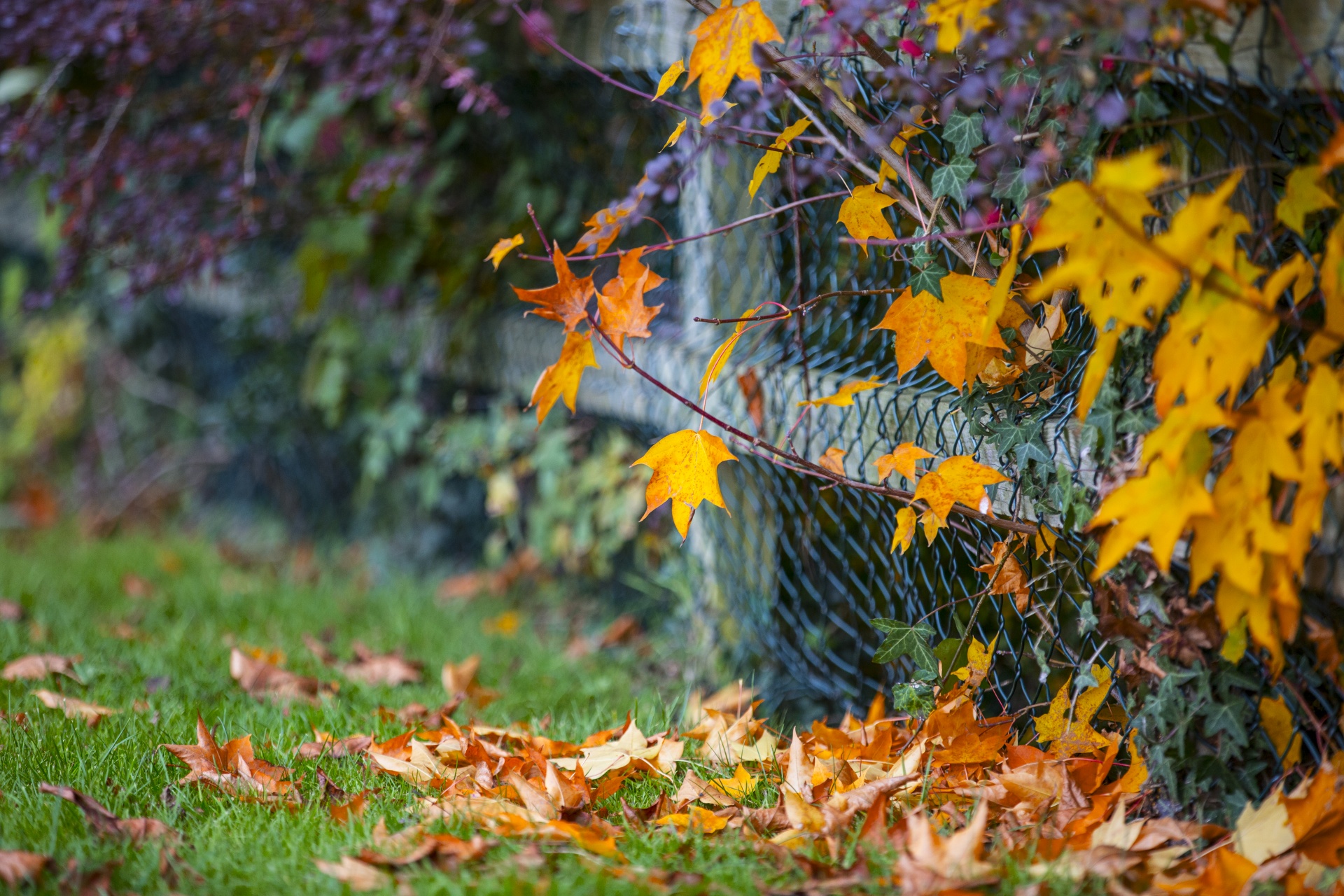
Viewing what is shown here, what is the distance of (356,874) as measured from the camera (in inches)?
A: 49.6

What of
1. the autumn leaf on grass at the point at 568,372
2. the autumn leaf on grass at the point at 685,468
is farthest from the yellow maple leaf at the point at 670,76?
the autumn leaf on grass at the point at 685,468

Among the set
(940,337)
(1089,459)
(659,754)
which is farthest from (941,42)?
(659,754)

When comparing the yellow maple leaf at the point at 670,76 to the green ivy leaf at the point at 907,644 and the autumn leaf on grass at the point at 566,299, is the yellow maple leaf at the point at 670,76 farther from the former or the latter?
the green ivy leaf at the point at 907,644

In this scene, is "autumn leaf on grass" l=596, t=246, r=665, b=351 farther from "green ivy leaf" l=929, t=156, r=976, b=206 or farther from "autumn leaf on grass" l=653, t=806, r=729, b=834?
"autumn leaf on grass" l=653, t=806, r=729, b=834

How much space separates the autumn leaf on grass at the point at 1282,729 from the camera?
130 cm

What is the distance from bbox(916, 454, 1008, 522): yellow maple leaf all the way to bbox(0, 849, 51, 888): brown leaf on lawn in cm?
125

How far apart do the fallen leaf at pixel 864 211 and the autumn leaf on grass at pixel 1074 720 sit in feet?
2.36

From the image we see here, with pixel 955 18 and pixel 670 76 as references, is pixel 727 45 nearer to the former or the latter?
pixel 670 76

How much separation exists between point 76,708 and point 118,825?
23.8 inches

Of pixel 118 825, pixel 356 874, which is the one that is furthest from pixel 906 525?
pixel 118 825

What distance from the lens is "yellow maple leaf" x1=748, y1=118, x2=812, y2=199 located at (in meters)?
1.54

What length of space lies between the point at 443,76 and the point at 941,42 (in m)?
1.90

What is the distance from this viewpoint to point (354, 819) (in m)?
1.45

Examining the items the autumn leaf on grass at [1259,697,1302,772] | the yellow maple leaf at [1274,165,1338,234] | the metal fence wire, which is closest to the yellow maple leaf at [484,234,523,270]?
the metal fence wire
